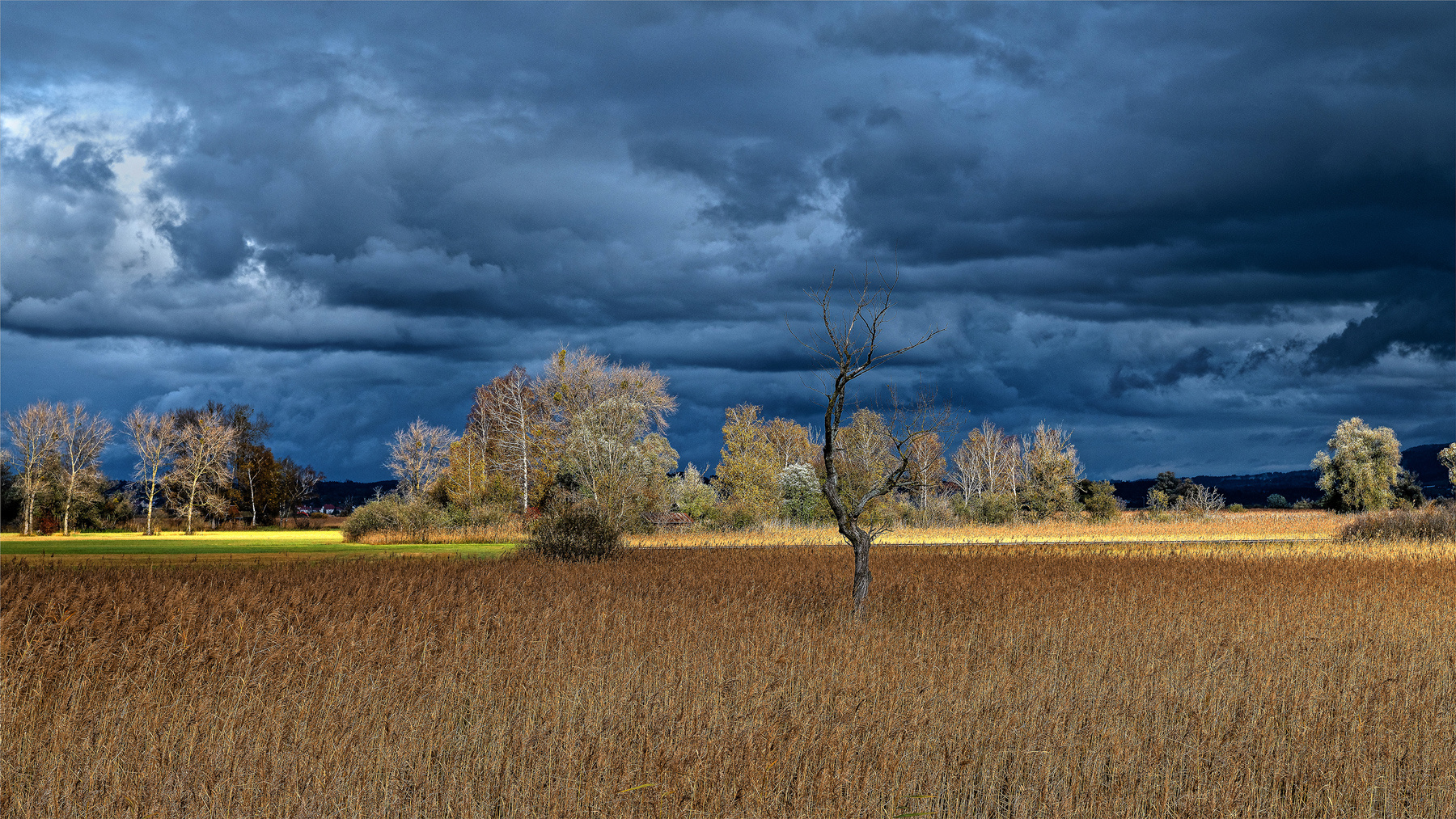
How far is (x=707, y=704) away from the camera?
8750 mm

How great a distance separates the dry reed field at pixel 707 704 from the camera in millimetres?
6586

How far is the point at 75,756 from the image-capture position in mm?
7582

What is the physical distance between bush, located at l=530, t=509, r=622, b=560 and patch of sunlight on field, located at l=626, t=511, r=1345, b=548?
34.0 ft

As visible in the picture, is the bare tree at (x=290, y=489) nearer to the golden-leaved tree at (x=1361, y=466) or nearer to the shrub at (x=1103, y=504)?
the shrub at (x=1103, y=504)

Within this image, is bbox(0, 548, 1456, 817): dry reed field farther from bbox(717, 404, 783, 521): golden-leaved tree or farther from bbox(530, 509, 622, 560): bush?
bbox(717, 404, 783, 521): golden-leaved tree

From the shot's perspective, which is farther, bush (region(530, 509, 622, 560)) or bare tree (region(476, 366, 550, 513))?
bare tree (region(476, 366, 550, 513))

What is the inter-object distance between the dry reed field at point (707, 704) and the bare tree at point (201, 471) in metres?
65.3

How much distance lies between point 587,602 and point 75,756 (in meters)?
9.03

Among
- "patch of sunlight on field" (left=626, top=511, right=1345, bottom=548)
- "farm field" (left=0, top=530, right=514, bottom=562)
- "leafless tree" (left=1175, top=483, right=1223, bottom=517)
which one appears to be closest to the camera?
"farm field" (left=0, top=530, right=514, bottom=562)

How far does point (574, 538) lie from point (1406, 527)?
35529 mm

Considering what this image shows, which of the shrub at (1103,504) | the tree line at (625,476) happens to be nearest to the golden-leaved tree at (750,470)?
the tree line at (625,476)

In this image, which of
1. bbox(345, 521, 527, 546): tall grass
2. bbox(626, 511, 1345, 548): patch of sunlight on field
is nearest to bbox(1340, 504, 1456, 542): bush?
bbox(626, 511, 1345, 548): patch of sunlight on field

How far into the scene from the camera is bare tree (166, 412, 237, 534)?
243 ft

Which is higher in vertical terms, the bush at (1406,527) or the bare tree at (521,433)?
the bare tree at (521,433)
